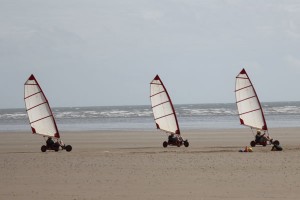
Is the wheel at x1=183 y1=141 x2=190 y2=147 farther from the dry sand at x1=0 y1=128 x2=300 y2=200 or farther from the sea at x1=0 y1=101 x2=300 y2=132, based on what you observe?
the sea at x1=0 y1=101 x2=300 y2=132

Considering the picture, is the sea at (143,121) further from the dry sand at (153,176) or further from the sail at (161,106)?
the dry sand at (153,176)

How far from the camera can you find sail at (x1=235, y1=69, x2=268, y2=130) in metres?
29.4

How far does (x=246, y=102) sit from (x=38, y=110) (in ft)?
31.0

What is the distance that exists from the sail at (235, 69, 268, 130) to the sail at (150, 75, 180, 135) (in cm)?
318

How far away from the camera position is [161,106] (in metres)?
30.4

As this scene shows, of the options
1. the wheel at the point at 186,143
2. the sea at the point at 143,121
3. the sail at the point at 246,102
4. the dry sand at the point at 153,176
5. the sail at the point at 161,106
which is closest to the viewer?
the dry sand at the point at 153,176

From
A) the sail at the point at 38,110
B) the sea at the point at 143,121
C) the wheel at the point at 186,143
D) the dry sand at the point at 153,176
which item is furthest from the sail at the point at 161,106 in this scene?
the sea at the point at 143,121

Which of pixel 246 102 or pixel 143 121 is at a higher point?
pixel 143 121

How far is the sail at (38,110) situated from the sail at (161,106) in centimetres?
537

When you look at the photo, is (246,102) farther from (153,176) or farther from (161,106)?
(153,176)

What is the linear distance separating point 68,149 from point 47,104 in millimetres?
2544

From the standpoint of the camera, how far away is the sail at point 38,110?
27.1 m

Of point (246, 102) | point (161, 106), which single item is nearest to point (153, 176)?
point (246, 102)

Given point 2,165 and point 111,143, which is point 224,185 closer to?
point 2,165
